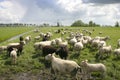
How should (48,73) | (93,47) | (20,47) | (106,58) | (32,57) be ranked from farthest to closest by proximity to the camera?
(93,47) < (20,47) < (32,57) < (106,58) < (48,73)

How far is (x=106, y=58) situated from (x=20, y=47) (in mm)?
8747

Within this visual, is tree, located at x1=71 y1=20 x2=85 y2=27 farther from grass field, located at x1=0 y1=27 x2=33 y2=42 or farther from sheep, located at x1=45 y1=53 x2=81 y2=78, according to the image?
sheep, located at x1=45 y1=53 x2=81 y2=78

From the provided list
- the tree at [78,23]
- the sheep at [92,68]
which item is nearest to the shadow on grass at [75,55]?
the sheep at [92,68]

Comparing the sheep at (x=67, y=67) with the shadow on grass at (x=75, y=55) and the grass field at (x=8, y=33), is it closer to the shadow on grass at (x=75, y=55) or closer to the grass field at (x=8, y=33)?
the shadow on grass at (x=75, y=55)

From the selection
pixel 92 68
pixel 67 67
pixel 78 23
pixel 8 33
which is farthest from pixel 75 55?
pixel 78 23

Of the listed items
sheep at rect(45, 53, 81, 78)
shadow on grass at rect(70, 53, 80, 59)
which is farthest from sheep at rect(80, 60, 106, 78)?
shadow on grass at rect(70, 53, 80, 59)

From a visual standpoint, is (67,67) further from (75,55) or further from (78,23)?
(78,23)

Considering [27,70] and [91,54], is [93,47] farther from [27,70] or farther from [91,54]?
[27,70]

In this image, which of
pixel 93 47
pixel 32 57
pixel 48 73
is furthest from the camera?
pixel 93 47

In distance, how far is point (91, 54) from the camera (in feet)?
78.7

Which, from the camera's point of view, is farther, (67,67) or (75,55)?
(75,55)

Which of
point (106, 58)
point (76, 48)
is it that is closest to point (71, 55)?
point (76, 48)

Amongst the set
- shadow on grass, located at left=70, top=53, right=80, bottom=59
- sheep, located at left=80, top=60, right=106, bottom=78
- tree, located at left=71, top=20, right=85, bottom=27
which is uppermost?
sheep, located at left=80, top=60, right=106, bottom=78

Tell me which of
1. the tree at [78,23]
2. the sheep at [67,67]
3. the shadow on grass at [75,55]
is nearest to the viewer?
the sheep at [67,67]
